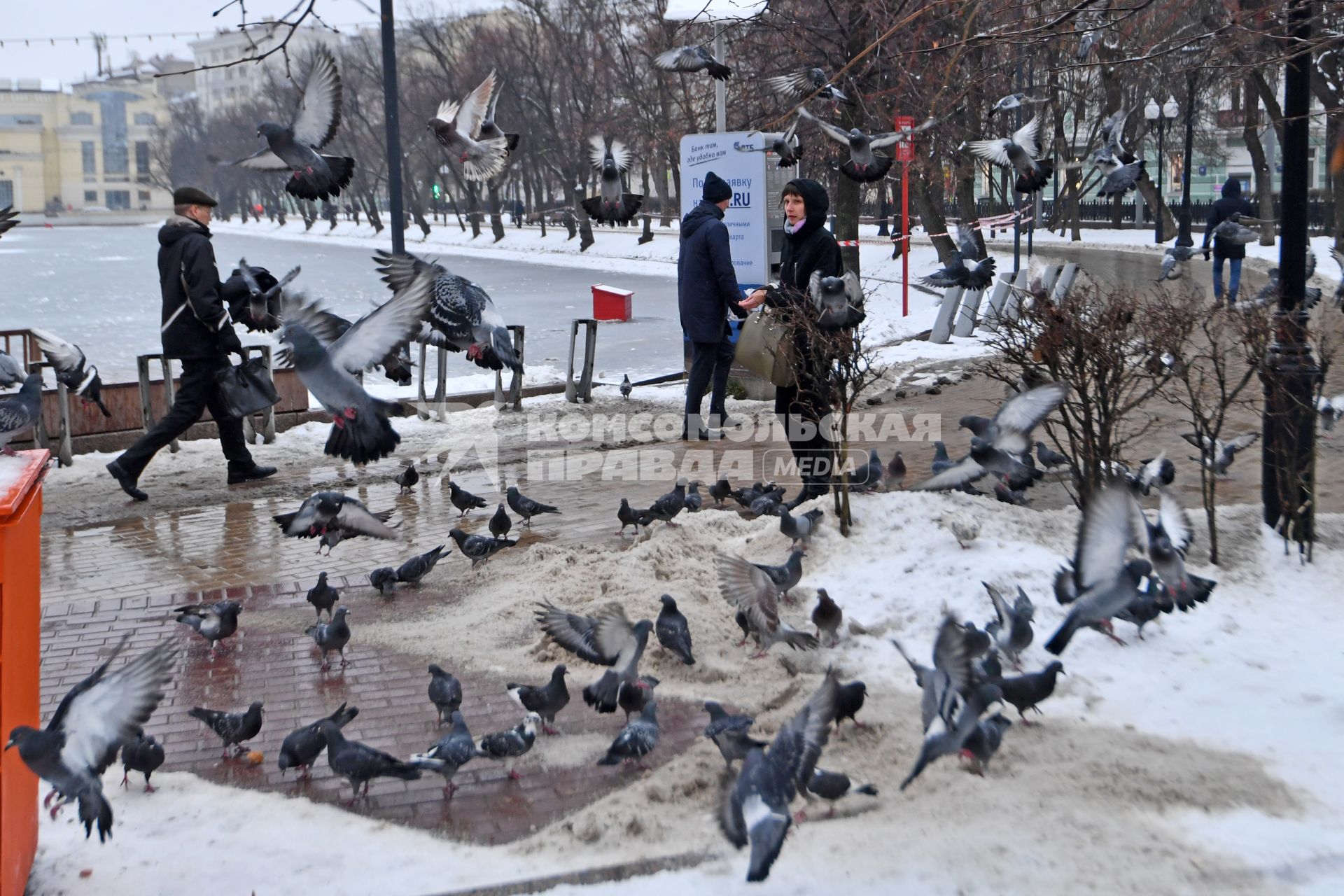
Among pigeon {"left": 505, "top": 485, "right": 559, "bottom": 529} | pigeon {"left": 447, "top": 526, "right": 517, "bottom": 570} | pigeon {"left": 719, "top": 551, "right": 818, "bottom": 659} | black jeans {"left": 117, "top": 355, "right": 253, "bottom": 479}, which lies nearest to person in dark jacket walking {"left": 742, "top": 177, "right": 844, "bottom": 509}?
pigeon {"left": 505, "top": 485, "right": 559, "bottom": 529}

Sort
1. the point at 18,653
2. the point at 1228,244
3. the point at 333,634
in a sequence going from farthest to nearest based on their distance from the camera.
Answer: the point at 1228,244
the point at 333,634
the point at 18,653

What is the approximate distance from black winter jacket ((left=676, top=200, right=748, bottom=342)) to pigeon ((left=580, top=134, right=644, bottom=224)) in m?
0.77

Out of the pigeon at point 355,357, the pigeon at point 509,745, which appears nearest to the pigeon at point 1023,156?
the pigeon at point 355,357

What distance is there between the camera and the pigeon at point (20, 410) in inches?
347

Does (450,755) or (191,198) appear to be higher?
(191,198)

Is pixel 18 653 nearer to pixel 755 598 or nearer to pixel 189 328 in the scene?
pixel 755 598

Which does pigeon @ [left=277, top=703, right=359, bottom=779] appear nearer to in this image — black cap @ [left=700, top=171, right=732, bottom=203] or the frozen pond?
the frozen pond

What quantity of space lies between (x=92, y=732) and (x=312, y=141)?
4.49 m

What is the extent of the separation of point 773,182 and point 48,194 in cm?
15530

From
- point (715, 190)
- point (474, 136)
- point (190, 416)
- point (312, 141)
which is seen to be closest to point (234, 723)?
point (312, 141)

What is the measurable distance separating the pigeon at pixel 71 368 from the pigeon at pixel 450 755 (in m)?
7.17

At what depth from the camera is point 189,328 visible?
9.79m

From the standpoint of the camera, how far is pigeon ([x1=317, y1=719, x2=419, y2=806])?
448 centimetres

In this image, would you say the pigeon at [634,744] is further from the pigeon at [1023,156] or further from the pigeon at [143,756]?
the pigeon at [1023,156]
